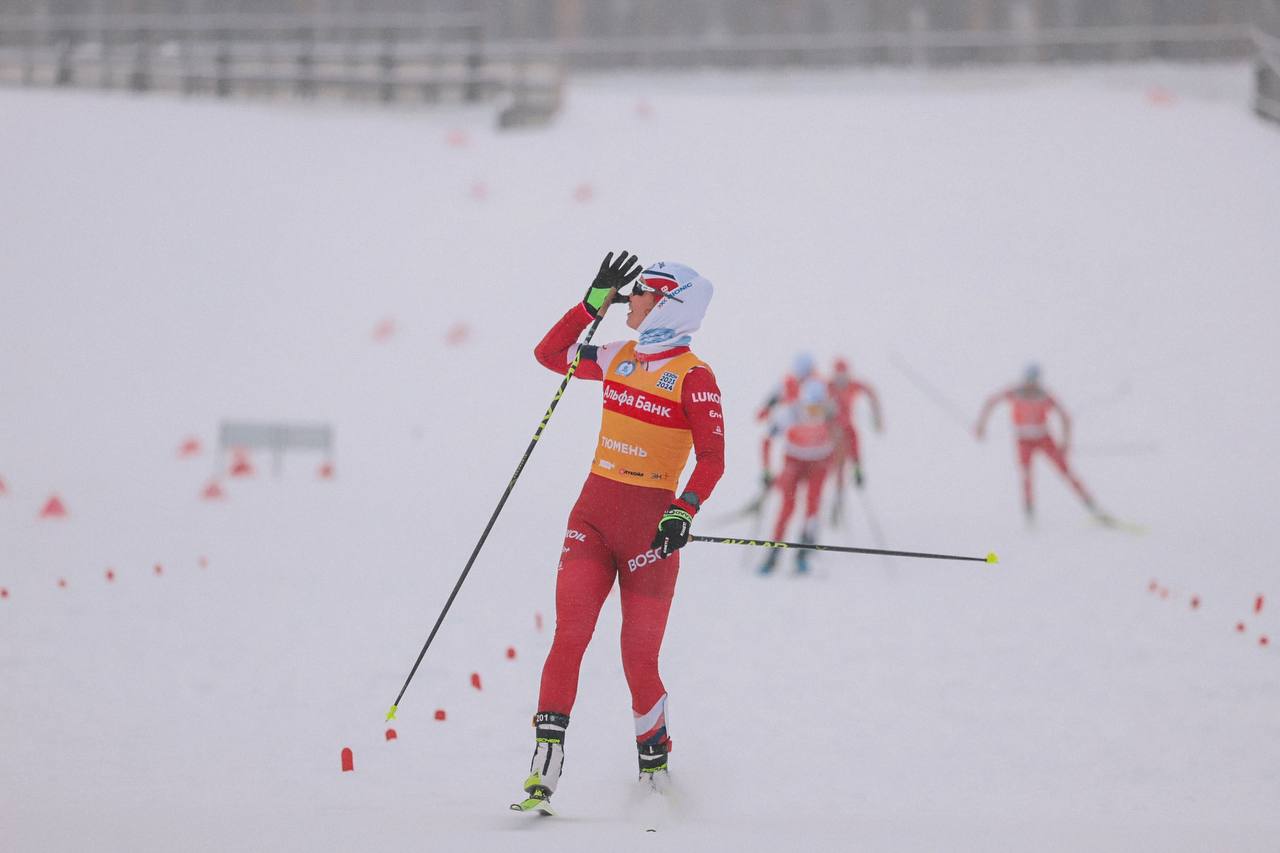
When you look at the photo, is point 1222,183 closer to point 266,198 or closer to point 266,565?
point 266,198

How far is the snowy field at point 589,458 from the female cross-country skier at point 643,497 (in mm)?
512

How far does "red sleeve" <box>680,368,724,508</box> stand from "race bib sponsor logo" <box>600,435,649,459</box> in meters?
0.22

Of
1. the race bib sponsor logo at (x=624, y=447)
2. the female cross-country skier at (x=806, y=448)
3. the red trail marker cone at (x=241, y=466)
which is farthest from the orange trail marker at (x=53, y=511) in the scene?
the race bib sponsor logo at (x=624, y=447)

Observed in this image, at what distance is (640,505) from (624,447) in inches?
9.2

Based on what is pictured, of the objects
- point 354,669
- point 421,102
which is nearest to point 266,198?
point 421,102

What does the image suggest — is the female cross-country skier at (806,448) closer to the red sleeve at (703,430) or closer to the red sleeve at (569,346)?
the red sleeve at (569,346)

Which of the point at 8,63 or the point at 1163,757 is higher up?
the point at 8,63

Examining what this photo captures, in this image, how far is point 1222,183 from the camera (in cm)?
2188

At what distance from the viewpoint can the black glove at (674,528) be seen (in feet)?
14.8

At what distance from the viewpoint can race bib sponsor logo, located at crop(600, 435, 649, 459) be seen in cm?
477

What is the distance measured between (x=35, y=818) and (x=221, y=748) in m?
1.48

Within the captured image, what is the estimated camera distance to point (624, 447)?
4.79 m

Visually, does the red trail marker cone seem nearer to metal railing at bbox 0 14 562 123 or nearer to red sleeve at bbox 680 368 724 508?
red sleeve at bbox 680 368 724 508

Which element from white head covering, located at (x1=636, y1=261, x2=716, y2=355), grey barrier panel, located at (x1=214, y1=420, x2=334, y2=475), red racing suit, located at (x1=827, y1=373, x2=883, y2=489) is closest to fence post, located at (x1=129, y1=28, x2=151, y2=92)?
grey barrier panel, located at (x1=214, y1=420, x2=334, y2=475)
